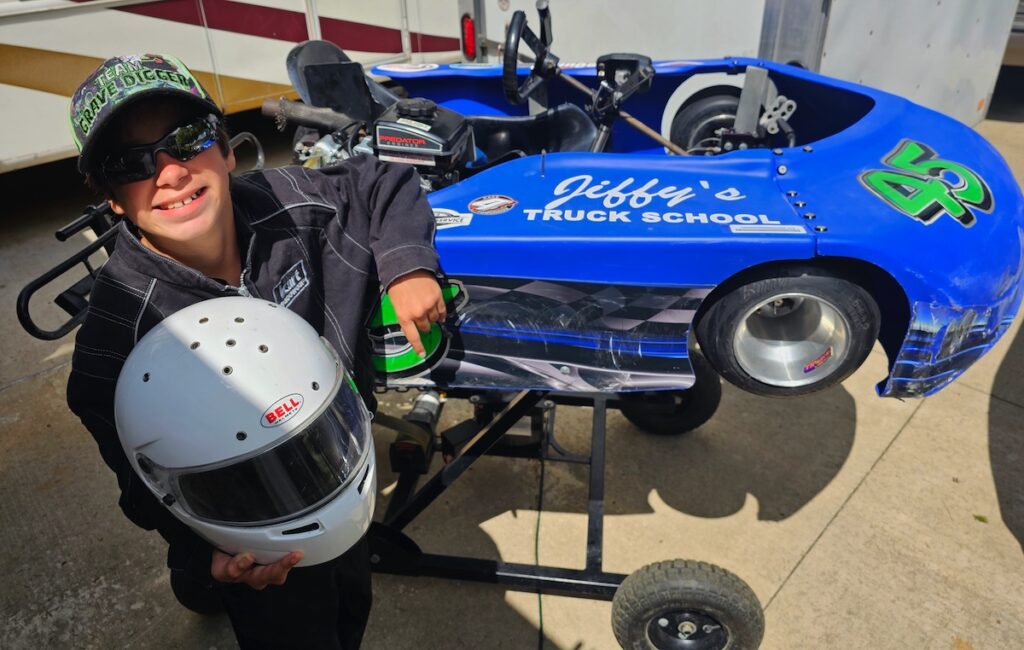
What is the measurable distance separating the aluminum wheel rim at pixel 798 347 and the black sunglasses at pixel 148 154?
1253 mm

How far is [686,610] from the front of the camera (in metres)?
1.84

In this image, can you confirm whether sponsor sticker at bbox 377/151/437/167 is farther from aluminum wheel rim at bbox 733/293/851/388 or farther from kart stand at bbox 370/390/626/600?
aluminum wheel rim at bbox 733/293/851/388

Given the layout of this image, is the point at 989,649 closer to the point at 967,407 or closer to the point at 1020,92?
the point at 967,407

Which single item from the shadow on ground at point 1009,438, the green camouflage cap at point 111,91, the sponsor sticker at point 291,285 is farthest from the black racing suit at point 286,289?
the shadow on ground at point 1009,438

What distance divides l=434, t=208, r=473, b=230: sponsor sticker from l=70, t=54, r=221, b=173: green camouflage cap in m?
0.60

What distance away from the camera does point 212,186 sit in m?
1.38

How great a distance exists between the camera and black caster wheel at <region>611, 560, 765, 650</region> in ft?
5.88

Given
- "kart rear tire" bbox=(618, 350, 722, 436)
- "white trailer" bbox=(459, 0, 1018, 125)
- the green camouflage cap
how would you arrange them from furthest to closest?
"white trailer" bbox=(459, 0, 1018, 125) → "kart rear tire" bbox=(618, 350, 722, 436) → the green camouflage cap

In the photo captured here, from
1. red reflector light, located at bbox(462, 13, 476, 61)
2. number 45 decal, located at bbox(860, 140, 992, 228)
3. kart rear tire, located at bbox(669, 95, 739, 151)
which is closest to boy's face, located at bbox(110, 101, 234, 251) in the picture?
number 45 decal, located at bbox(860, 140, 992, 228)

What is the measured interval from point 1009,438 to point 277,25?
4896 mm

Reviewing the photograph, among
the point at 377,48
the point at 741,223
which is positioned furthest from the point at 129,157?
the point at 377,48

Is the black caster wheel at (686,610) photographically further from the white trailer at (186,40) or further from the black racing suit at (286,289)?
the white trailer at (186,40)

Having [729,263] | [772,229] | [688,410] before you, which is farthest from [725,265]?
[688,410]

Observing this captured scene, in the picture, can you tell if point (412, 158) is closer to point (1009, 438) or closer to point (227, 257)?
point (227, 257)
